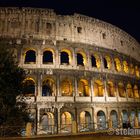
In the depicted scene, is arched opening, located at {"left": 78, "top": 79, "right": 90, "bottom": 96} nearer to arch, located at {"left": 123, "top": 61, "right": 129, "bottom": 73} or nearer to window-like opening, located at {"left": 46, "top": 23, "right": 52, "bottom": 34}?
window-like opening, located at {"left": 46, "top": 23, "right": 52, "bottom": 34}

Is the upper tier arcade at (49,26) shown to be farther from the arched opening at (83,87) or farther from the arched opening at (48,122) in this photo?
the arched opening at (48,122)

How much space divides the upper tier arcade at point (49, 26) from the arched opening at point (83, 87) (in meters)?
4.03

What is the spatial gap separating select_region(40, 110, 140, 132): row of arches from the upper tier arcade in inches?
280

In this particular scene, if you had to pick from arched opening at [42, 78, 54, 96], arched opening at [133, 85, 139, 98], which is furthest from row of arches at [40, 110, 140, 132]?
arched opening at [133, 85, 139, 98]

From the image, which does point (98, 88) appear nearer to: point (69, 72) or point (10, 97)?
point (69, 72)

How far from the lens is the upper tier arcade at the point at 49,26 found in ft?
59.4

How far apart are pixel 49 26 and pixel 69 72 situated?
192 inches

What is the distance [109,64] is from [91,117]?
621 centimetres

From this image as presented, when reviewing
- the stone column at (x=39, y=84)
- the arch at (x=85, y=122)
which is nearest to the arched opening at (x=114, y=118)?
the arch at (x=85, y=122)

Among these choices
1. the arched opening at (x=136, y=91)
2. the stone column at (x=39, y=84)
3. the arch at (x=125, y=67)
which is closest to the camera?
the stone column at (x=39, y=84)

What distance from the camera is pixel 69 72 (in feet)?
58.0

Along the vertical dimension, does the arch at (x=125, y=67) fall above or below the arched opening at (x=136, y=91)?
above

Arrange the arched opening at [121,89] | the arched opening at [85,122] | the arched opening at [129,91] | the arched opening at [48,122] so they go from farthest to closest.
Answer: the arched opening at [129,91] < the arched opening at [121,89] < the arched opening at [85,122] < the arched opening at [48,122]

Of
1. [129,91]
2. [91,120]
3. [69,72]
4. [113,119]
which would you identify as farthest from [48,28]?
[129,91]
